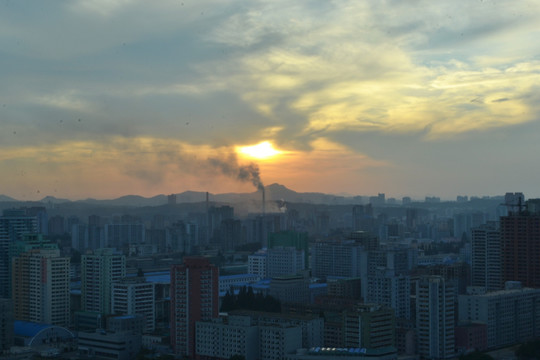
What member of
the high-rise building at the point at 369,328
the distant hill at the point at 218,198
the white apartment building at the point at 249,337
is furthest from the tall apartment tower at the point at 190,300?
the distant hill at the point at 218,198

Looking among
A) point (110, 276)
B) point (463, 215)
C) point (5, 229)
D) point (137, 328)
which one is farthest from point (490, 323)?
point (463, 215)

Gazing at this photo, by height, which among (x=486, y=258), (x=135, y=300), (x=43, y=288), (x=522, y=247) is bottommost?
(x=135, y=300)

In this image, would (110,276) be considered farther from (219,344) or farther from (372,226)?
(372,226)

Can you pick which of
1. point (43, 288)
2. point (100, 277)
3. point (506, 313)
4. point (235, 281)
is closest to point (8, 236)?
point (43, 288)

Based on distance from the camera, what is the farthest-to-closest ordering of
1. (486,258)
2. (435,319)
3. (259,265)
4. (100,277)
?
(259,265), (486,258), (100,277), (435,319)

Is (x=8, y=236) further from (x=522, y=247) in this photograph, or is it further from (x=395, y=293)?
(x=522, y=247)

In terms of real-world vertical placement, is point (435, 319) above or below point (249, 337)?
above

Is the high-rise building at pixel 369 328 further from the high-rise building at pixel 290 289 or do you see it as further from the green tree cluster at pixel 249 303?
the high-rise building at pixel 290 289
